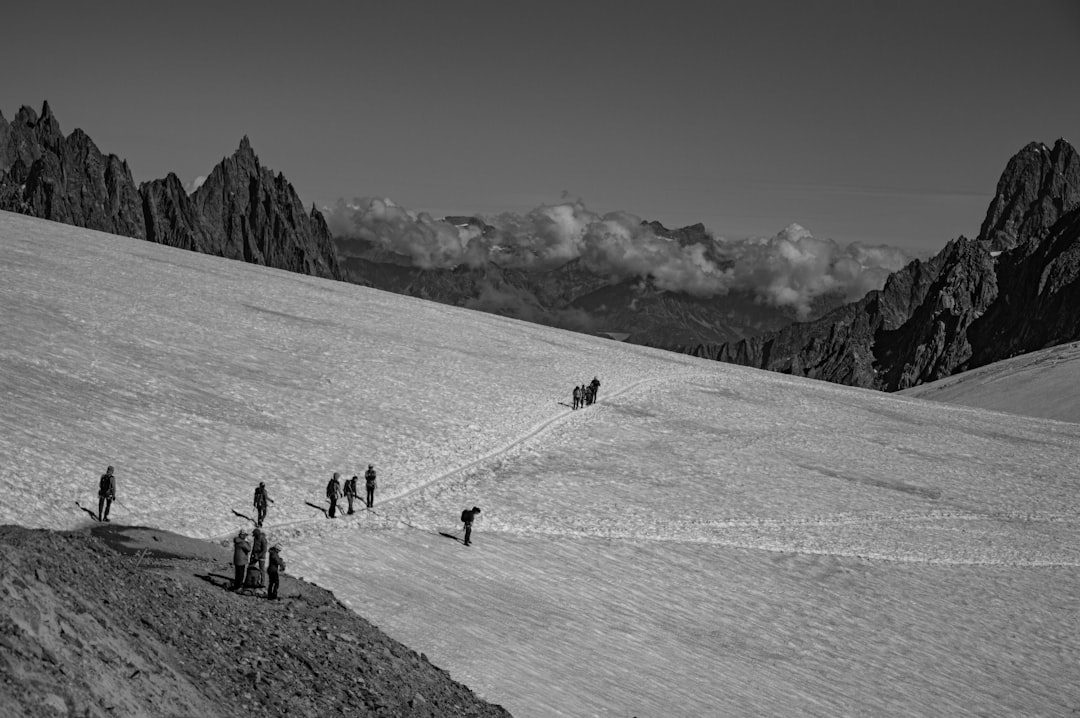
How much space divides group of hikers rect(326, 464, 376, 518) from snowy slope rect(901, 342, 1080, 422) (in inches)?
3397

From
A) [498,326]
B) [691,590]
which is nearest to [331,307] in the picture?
[498,326]

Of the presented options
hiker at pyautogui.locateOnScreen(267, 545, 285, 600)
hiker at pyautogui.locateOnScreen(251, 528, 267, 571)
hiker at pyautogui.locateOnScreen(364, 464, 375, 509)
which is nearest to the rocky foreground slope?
hiker at pyautogui.locateOnScreen(267, 545, 285, 600)

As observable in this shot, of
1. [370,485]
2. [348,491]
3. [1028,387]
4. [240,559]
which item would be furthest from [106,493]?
[1028,387]

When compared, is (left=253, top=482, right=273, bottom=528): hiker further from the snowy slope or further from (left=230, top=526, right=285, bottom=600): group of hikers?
the snowy slope

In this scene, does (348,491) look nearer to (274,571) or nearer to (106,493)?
(106,493)

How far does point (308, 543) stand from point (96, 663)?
1592 cm

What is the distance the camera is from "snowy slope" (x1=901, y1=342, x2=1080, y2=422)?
347 ft

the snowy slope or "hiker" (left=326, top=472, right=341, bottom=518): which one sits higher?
the snowy slope

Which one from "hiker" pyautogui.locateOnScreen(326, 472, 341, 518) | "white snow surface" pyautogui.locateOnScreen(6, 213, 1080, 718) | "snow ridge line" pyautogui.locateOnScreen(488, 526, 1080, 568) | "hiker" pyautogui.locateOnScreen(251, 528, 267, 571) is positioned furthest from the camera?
"snow ridge line" pyautogui.locateOnScreen(488, 526, 1080, 568)

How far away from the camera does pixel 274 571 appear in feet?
70.8

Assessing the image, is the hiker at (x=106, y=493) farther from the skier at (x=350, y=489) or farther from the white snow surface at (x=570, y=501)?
the skier at (x=350, y=489)

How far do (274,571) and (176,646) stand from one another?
14.4ft

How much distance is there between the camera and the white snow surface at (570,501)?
2800cm

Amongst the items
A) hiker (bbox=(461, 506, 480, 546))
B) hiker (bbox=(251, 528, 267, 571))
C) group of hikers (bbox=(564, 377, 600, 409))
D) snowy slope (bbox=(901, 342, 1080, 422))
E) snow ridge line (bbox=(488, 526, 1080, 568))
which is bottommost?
snow ridge line (bbox=(488, 526, 1080, 568))
